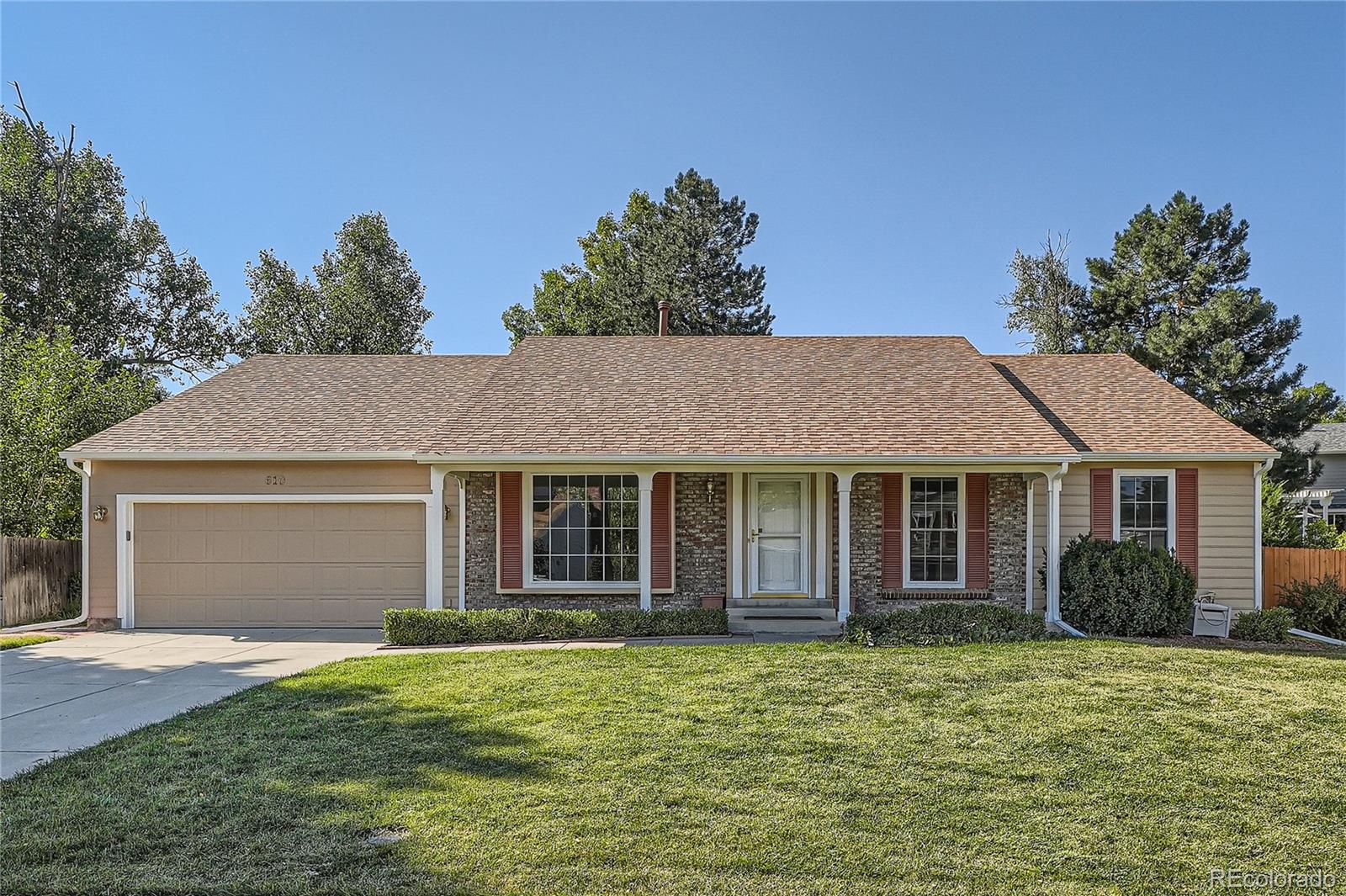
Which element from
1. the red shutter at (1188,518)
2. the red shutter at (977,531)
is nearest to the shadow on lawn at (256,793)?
the red shutter at (977,531)

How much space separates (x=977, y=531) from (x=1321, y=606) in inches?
203

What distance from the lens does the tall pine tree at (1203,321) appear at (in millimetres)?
22078

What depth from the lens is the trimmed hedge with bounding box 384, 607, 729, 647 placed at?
33.8ft

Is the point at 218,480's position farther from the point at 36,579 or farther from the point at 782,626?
the point at 782,626

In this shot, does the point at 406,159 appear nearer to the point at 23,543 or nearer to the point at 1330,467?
the point at 23,543

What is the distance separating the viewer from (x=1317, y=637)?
11320 millimetres

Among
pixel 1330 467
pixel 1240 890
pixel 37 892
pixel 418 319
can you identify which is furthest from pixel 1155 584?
pixel 1330 467

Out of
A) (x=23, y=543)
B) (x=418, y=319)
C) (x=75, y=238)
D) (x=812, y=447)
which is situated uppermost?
(x=75, y=238)

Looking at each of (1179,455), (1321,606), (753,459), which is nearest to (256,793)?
(753,459)

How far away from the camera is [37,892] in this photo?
360 cm

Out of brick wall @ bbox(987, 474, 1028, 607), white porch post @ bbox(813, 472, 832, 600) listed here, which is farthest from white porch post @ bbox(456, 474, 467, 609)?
brick wall @ bbox(987, 474, 1028, 607)

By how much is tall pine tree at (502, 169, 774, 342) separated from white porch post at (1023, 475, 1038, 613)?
17.2 metres

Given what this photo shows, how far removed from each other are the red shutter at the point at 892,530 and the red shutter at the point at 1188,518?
4276 millimetres

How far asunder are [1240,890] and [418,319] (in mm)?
27119
